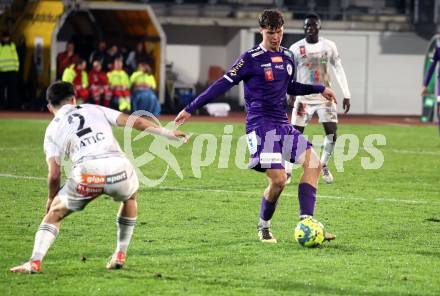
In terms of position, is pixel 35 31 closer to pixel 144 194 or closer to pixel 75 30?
pixel 75 30

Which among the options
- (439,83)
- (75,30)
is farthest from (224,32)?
(439,83)

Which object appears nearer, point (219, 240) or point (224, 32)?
point (219, 240)

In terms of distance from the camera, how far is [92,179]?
834cm

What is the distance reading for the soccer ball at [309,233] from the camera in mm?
9938

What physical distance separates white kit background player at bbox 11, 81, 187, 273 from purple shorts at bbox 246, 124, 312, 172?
1.77m

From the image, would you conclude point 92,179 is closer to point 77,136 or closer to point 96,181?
point 96,181

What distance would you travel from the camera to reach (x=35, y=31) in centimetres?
3297

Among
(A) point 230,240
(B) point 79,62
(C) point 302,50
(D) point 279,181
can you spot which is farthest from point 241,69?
(B) point 79,62

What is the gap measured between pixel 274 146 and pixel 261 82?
63cm

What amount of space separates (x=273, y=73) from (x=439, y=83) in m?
11.7

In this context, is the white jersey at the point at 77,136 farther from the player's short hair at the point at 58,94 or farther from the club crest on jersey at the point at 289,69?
the club crest on jersey at the point at 289,69

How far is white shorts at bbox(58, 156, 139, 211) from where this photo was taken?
8.34 metres

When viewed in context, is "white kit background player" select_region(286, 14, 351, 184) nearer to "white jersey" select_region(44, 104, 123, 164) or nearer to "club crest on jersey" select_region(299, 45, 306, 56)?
"club crest on jersey" select_region(299, 45, 306, 56)

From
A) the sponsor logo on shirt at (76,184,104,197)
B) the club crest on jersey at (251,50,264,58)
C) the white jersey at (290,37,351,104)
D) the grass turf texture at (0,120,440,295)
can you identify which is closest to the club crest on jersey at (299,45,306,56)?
the white jersey at (290,37,351,104)
